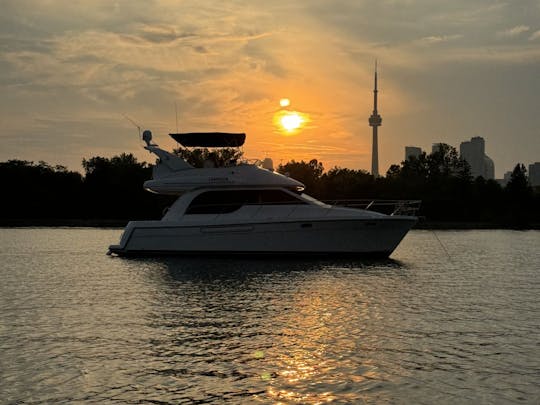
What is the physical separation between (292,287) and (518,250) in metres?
24.0

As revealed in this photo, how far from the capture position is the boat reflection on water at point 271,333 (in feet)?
34.2

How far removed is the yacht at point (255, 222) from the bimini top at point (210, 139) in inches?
55.1

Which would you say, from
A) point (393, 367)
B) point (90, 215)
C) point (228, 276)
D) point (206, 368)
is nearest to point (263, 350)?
point (206, 368)

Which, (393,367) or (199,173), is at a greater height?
(199,173)

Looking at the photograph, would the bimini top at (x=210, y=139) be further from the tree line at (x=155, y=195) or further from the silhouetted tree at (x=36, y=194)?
the silhouetted tree at (x=36, y=194)

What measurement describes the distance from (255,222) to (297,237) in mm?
1965

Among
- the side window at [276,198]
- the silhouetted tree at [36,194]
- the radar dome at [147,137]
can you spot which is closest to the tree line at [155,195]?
the silhouetted tree at [36,194]

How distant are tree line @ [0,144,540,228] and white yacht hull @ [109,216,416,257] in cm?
4779

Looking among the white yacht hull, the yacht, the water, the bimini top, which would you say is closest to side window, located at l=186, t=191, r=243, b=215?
the yacht

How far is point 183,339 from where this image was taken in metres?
13.4

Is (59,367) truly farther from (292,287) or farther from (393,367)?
(292,287)

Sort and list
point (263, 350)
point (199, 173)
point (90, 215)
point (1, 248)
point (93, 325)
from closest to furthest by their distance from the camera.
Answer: point (263, 350) < point (93, 325) < point (199, 173) < point (1, 248) < point (90, 215)

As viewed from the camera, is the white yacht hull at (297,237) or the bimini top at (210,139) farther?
the bimini top at (210,139)

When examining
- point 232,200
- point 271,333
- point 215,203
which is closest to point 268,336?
point 271,333
